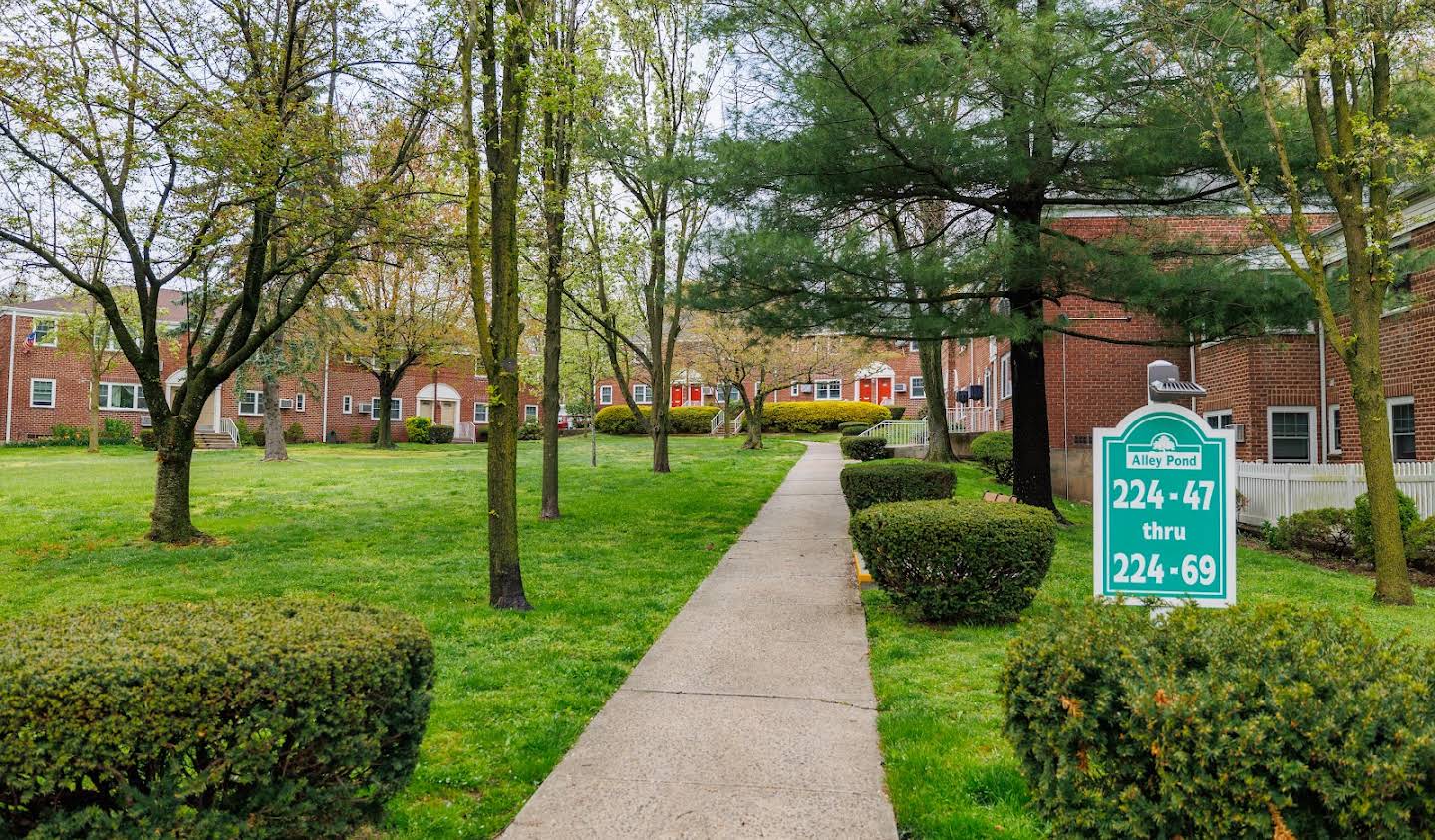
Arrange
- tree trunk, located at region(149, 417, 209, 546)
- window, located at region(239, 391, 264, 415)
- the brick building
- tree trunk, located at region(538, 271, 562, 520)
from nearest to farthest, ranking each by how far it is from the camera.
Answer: tree trunk, located at region(149, 417, 209, 546)
tree trunk, located at region(538, 271, 562, 520)
the brick building
window, located at region(239, 391, 264, 415)

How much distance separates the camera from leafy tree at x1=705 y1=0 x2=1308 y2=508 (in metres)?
8.90

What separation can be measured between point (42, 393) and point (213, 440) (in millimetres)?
6571

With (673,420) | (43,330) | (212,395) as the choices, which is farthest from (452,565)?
(673,420)

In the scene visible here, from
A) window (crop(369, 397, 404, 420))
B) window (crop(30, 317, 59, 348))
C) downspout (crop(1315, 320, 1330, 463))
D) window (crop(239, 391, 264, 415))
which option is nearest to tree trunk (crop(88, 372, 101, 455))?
window (crop(30, 317, 59, 348))

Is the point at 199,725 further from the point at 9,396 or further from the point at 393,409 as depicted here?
the point at 393,409

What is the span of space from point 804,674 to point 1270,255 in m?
9.28

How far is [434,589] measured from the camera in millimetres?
7906

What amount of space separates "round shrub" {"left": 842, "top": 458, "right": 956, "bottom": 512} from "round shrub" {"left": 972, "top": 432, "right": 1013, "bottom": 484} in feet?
23.5

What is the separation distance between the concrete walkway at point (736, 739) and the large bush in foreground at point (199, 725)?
92 centimetres

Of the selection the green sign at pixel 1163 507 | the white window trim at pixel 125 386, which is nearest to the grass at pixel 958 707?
the green sign at pixel 1163 507

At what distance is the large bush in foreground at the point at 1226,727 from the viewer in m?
1.91

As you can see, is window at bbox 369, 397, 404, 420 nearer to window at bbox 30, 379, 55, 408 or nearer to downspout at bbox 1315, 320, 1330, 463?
window at bbox 30, 379, 55, 408

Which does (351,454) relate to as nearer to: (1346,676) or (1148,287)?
(1148,287)

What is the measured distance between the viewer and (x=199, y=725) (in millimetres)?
2398
